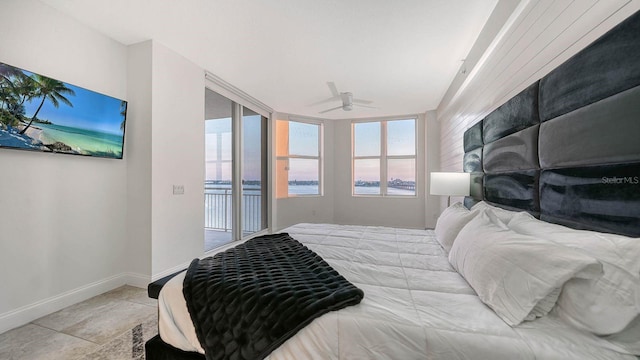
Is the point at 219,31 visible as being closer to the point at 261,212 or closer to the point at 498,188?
the point at 498,188

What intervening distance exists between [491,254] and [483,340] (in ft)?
1.45

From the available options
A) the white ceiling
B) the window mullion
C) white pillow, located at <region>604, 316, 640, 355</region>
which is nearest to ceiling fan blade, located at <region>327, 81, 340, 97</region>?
the white ceiling

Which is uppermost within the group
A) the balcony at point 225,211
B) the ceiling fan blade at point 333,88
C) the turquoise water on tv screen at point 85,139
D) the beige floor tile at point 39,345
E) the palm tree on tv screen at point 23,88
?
the ceiling fan blade at point 333,88

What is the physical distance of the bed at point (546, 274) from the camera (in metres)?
0.83

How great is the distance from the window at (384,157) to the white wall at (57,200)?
4546mm

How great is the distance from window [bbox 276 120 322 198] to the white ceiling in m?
1.96

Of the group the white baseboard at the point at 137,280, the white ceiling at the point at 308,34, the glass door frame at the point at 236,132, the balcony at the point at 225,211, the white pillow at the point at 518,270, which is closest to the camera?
the white pillow at the point at 518,270

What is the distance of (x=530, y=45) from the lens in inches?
65.9

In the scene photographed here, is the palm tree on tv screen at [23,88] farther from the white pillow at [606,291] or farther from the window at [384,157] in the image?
the window at [384,157]

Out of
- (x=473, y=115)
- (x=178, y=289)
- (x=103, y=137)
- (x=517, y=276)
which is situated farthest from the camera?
(x=473, y=115)

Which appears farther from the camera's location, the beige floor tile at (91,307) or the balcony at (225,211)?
the balcony at (225,211)

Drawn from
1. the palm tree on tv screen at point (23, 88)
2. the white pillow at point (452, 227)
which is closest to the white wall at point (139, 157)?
the palm tree on tv screen at point (23, 88)

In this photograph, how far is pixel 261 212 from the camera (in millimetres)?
5047

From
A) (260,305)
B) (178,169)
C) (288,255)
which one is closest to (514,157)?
(288,255)
